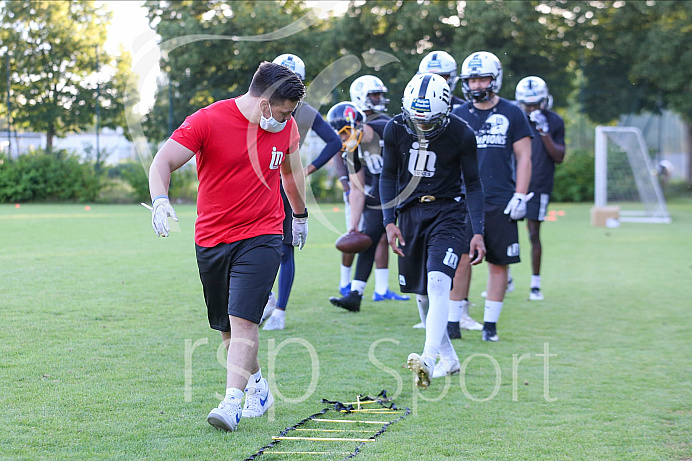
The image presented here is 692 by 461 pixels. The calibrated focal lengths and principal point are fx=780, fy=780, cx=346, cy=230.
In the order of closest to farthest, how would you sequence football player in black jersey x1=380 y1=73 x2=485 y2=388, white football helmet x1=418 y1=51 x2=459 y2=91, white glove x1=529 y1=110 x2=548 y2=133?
football player in black jersey x1=380 y1=73 x2=485 y2=388 < white football helmet x1=418 y1=51 x2=459 y2=91 < white glove x1=529 y1=110 x2=548 y2=133

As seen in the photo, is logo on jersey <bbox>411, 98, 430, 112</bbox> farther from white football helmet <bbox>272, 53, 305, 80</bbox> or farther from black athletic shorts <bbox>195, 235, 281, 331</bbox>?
white football helmet <bbox>272, 53, 305, 80</bbox>

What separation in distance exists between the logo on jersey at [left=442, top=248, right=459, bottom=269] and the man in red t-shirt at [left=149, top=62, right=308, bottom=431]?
1.37 meters

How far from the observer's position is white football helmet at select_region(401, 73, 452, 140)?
524 centimetres

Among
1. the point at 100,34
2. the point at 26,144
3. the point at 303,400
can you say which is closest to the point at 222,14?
the point at 100,34

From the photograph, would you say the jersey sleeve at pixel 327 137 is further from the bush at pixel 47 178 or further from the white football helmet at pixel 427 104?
the bush at pixel 47 178

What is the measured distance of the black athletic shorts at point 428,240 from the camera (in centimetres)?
544

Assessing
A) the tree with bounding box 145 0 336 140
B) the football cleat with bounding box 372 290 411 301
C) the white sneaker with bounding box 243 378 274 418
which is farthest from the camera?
the tree with bounding box 145 0 336 140

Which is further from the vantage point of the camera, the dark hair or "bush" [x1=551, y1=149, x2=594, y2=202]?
"bush" [x1=551, y1=149, x2=594, y2=202]

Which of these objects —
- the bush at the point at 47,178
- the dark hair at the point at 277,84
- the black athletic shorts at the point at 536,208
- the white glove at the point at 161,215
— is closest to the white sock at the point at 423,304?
the dark hair at the point at 277,84

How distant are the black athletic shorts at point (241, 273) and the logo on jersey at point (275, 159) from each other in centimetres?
41

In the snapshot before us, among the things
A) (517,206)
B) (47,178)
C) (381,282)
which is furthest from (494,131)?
(47,178)

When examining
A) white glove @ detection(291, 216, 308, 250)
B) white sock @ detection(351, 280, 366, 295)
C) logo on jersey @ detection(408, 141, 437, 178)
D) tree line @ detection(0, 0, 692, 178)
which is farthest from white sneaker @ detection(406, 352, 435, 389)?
tree line @ detection(0, 0, 692, 178)

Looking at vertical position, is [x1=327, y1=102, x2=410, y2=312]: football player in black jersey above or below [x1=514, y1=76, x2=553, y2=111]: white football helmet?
below

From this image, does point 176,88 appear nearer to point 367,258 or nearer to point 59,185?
point 59,185
